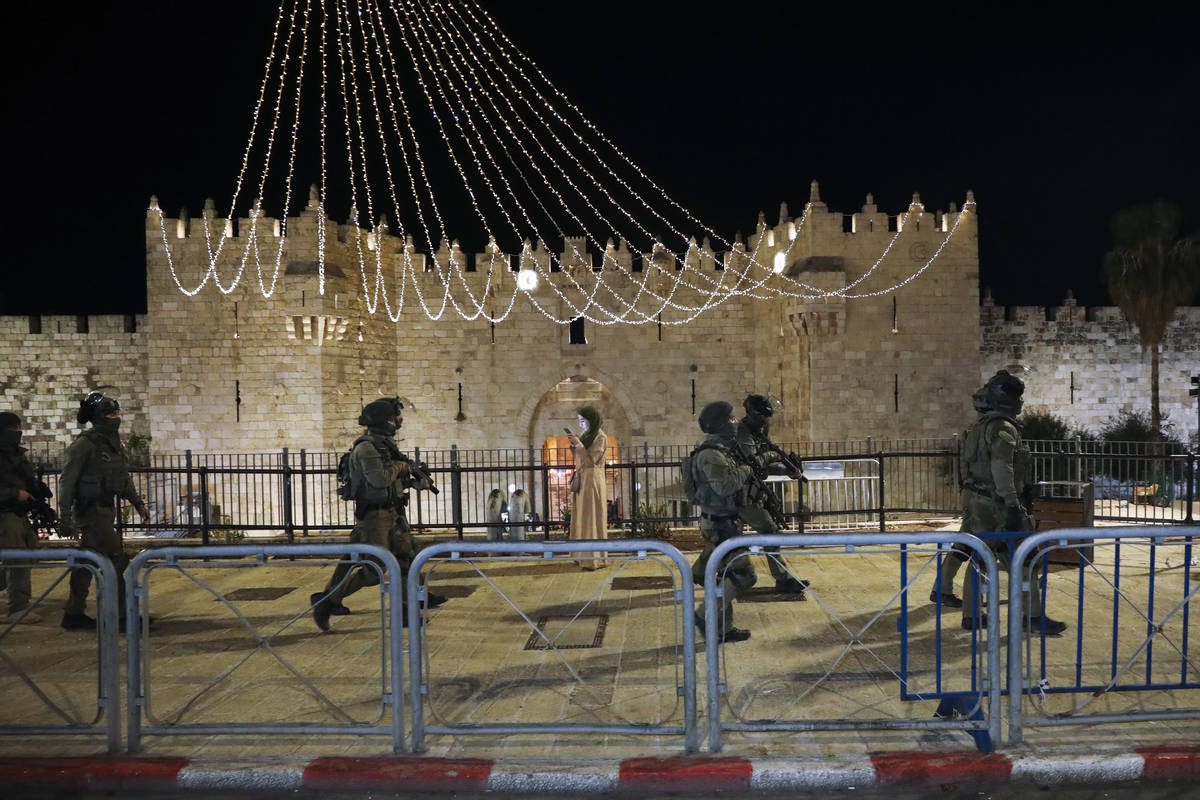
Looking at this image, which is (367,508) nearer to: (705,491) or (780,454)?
(705,491)

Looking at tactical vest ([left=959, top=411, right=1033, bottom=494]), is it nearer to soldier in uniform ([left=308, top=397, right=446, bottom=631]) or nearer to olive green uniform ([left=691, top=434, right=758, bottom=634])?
olive green uniform ([left=691, top=434, right=758, bottom=634])

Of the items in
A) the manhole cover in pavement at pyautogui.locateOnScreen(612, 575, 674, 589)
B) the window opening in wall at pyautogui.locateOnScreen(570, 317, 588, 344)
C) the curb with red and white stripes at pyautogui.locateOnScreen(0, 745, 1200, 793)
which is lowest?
the manhole cover in pavement at pyautogui.locateOnScreen(612, 575, 674, 589)

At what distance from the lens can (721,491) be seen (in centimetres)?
588

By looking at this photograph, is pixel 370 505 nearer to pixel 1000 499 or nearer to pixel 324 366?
pixel 1000 499

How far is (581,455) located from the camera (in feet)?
28.2

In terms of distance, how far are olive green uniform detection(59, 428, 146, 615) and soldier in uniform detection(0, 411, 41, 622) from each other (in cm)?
46

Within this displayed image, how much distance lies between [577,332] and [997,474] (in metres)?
16.2

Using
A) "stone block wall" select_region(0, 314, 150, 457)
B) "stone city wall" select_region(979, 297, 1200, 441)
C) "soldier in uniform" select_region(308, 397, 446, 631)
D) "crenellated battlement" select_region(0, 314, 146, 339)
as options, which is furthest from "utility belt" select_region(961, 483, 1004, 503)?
"crenellated battlement" select_region(0, 314, 146, 339)

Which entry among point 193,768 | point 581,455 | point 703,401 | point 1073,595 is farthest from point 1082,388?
point 193,768

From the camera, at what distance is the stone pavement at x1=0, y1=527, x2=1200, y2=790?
12.6 feet

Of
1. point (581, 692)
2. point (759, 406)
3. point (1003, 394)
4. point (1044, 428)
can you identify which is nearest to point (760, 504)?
point (759, 406)

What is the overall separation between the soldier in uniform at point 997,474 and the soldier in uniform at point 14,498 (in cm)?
733

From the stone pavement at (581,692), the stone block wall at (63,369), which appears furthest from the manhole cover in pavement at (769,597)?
the stone block wall at (63,369)

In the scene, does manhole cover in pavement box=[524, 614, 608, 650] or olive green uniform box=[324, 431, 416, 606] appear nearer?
manhole cover in pavement box=[524, 614, 608, 650]
